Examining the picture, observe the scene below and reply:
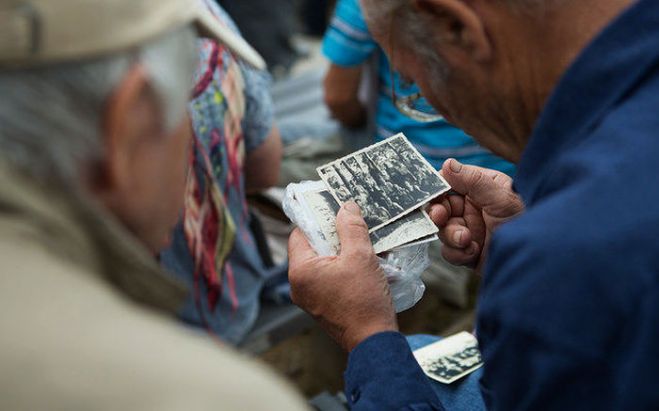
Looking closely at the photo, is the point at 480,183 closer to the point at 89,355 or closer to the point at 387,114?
the point at 387,114

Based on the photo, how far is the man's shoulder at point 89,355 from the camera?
65 cm

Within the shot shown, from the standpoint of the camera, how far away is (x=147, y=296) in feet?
2.75

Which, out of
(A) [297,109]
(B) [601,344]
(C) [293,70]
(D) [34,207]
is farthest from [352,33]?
(C) [293,70]

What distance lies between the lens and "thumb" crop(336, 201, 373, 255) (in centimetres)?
134

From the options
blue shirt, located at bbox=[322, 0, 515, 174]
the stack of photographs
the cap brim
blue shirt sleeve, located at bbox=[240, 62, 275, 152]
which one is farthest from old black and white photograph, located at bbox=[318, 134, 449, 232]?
blue shirt, located at bbox=[322, 0, 515, 174]

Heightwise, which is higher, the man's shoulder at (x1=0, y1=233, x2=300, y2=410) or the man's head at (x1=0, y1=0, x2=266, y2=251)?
the man's head at (x1=0, y1=0, x2=266, y2=251)

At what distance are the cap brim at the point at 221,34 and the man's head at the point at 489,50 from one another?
236 millimetres

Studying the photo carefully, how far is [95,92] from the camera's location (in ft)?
2.30

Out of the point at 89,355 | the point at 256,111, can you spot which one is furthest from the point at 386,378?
the point at 256,111

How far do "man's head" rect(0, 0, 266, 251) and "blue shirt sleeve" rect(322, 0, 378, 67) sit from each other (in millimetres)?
1526

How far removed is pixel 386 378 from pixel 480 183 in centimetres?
48

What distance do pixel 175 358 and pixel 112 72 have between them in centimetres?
28

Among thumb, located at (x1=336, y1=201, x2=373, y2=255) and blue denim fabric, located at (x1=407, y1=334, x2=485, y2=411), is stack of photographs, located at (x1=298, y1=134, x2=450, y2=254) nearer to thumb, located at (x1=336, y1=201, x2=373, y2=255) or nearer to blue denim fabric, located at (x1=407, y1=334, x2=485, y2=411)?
thumb, located at (x1=336, y1=201, x2=373, y2=255)

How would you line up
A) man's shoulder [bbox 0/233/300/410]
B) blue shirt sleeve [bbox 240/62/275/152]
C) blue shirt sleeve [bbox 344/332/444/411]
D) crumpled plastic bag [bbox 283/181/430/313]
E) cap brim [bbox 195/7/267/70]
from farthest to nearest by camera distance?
blue shirt sleeve [bbox 240/62/275/152] → crumpled plastic bag [bbox 283/181/430/313] → blue shirt sleeve [bbox 344/332/444/411] → cap brim [bbox 195/7/267/70] → man's shoulder [bbox 0/233/300/410]
